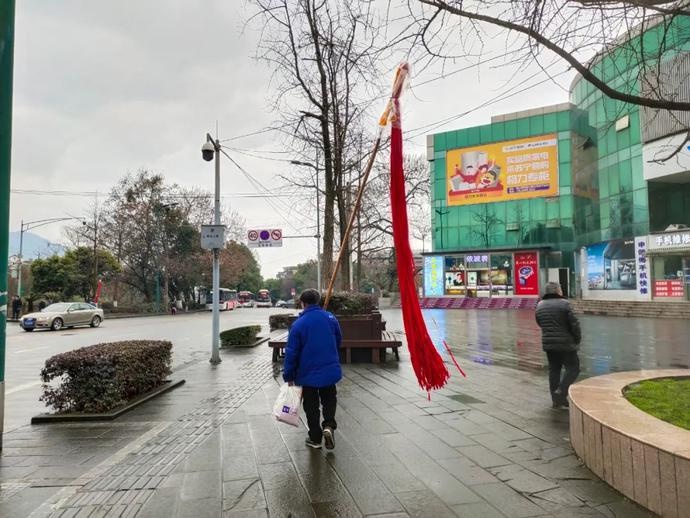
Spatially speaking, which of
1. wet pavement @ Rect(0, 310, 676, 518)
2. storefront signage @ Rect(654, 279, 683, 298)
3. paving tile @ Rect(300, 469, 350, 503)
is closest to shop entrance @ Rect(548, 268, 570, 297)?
storefront signage @ Rect(654, 279, 683, 298)

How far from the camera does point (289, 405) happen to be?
4.57m

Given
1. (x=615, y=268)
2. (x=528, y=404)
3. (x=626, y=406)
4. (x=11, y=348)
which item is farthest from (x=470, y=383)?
(x=615, y=268)

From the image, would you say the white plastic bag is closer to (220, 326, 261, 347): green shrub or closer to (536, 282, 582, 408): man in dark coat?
(536, 282, 582, 408): man in dark coat

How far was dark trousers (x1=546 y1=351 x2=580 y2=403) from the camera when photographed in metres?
6.46

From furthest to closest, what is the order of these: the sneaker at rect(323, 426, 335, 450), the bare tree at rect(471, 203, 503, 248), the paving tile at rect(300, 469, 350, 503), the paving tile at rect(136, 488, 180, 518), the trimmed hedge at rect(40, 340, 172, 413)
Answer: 1. the bare tree at rect(471, 203, 503, 248)
2. the trimmed hedge at rect(40, 340, 172, 413)
3. the sneaker at rect(323, 426, 335, 450)
4. the paving tile at rect(300, 469, 350, 503)
5. the paving tile at rect(136, 488, 180, 518)

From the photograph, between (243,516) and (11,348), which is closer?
(243,516)

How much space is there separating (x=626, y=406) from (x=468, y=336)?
13465 mm

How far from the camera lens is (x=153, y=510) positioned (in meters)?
3.51

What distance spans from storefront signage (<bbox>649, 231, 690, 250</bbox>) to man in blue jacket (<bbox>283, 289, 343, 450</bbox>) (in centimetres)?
3158

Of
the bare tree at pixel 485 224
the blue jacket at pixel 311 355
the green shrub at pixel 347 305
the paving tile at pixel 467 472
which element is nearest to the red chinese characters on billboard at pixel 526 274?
the bare tree at pixel 485 224

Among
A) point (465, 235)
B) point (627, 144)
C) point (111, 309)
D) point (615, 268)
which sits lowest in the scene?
point (111, 309)

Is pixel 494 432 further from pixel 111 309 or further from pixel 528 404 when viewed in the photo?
pixel 111 309

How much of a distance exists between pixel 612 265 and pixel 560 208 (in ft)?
34.0

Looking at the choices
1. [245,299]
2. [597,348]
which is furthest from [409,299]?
[245,299]
